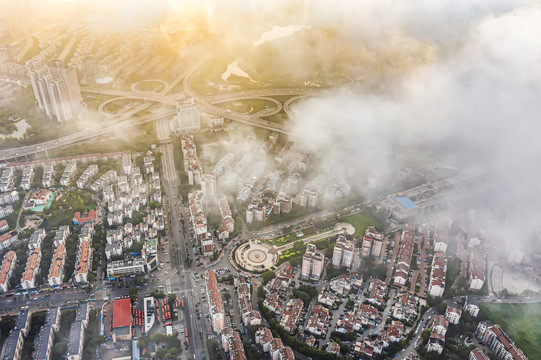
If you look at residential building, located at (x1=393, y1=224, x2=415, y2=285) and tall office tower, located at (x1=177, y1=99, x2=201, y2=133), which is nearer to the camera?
residential building, located at (x1=393, y1=224, x2=415, y2=285)

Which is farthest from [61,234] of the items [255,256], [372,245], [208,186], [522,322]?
[522,322]

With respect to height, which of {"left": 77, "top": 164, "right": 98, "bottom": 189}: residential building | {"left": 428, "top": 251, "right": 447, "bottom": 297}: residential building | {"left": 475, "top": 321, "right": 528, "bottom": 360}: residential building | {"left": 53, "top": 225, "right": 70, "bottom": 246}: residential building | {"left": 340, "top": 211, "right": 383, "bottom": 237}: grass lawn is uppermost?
{"left": 77, "top": 164, "right": 98, "bottom": 189}: residential building

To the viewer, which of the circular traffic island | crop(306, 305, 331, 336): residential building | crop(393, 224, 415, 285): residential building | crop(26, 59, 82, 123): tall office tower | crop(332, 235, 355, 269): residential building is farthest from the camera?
crop(26, 59, 82, 123): tall office tower

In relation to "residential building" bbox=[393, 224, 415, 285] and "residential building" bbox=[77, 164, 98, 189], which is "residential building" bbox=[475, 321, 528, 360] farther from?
"residential building" bbox=[77, 164, 98, 189]

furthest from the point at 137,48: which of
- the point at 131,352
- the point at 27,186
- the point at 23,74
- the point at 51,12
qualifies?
the point at 131,352

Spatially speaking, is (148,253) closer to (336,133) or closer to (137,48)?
(336,133)

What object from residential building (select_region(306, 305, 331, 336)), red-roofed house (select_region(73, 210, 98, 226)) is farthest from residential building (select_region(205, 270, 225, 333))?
red-roofed house (select_region(73, 210, 98, 226))

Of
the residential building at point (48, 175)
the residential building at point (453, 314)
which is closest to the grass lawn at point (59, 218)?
the residential building at point (48, 175)

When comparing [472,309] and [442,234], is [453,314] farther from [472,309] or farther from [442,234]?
[442,234]
